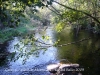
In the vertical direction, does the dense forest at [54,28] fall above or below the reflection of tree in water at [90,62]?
above

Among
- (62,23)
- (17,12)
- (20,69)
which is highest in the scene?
(17,12)

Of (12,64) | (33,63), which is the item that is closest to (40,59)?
(33,63)

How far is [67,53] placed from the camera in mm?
24109

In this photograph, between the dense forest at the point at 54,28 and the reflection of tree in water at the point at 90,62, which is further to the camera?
the reflection of tree in water at the point at 90,62

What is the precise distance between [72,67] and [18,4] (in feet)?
30.7

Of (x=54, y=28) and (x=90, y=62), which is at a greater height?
(x=54, y=28)

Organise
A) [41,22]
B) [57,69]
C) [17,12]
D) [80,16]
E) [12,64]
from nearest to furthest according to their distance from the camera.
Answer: [17,12], [80,16], [57,69], [12,64], [41,22]

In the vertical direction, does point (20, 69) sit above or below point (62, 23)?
below

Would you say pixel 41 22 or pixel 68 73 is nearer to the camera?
pixel 68 73

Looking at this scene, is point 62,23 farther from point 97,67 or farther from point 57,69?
point 97,67

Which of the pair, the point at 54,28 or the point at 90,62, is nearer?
the point at 54,28

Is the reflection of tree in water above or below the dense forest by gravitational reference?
below

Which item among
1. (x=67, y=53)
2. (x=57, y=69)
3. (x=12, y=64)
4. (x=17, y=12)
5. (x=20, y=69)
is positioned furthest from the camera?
(x=67, y=53)

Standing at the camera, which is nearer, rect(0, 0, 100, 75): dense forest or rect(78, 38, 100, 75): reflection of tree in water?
rect(0, 0, 100, 75): dense forest
